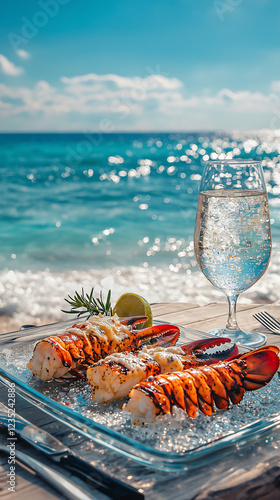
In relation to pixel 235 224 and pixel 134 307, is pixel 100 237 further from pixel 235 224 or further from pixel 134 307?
pixel 235 224

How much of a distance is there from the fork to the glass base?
6.0 inches

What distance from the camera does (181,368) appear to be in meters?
1.45

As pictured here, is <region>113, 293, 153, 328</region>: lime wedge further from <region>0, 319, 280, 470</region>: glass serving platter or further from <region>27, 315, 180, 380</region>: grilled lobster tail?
<region>0, 319, 280, 470</region>: glass serving platter

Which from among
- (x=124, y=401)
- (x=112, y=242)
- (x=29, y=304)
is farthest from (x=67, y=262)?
(x=124, y=401)

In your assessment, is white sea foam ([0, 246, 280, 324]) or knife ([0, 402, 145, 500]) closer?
knife ([0, 402, 145, 500])

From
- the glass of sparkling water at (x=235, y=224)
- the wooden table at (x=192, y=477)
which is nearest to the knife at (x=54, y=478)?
→ the wooden table at (x=192, y=477)

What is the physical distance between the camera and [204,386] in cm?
129

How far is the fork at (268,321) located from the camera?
2.20m

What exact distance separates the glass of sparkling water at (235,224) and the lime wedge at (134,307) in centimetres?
28

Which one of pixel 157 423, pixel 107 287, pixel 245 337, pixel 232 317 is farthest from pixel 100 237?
pixel 157 423

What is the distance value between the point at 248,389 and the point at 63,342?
57 cm

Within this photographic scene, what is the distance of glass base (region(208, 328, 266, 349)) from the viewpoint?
1.96 metres

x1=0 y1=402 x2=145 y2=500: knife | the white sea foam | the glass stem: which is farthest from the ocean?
x1=0 y1=402 x2=145 y2=500: knife

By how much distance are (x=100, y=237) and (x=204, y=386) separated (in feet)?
41.0
